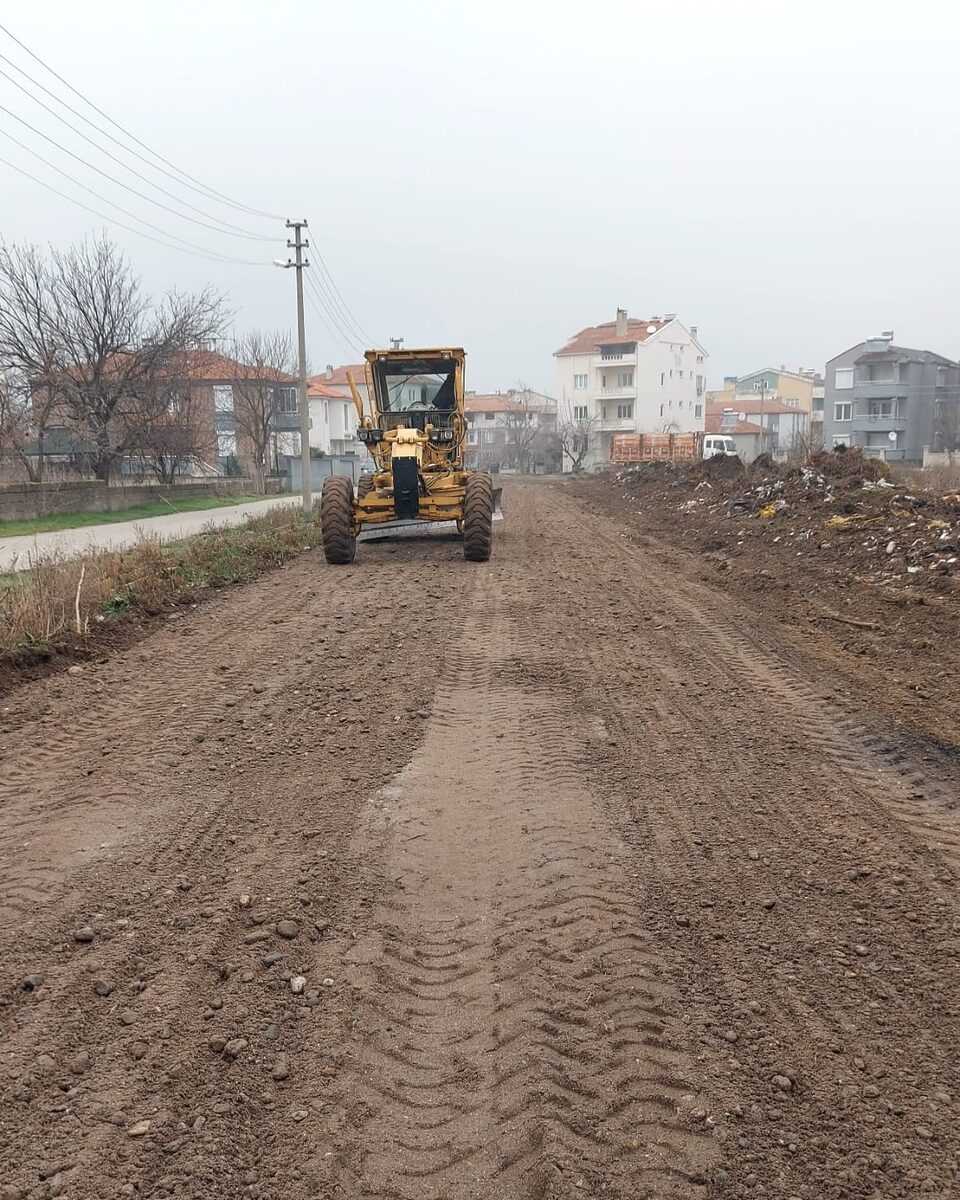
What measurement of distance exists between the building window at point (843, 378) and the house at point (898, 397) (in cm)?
17

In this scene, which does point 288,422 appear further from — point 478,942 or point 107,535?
point 478,942

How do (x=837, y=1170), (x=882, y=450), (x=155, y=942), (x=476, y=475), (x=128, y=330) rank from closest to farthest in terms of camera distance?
(x=837, y=1170), (x=155, y=942), (x=476, y=475), (x=128, y=330), (x=882, y=450)

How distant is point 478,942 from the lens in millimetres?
3512

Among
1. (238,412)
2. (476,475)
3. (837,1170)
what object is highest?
(238,412)

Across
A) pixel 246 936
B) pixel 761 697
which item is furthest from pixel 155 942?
pixel 761 697

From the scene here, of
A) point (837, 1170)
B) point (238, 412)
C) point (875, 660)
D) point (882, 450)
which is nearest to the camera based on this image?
point (837, 1170)

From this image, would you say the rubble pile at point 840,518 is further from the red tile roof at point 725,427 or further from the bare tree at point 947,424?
the red tile roof at point 725,427

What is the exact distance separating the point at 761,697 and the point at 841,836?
89.9 inches

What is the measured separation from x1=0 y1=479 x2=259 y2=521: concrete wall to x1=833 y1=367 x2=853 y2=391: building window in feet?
183

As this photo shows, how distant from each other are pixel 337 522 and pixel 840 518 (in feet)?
25.9

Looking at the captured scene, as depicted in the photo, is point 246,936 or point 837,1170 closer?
point 837,1170

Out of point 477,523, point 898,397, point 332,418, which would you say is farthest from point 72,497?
point 898,397

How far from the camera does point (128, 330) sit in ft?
93.1

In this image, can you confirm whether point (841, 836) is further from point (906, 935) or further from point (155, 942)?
point (155, 942)
